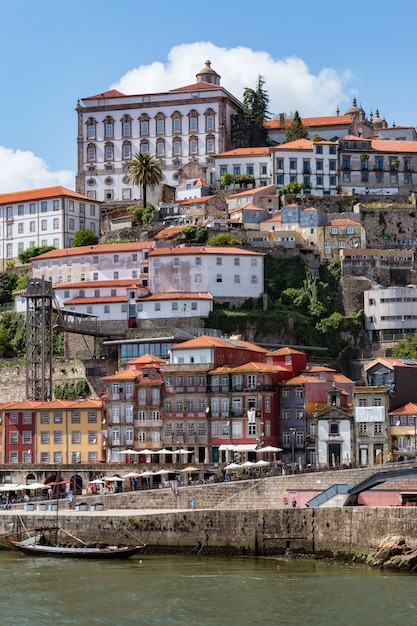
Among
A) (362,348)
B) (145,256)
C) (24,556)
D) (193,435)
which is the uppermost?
(145,256)

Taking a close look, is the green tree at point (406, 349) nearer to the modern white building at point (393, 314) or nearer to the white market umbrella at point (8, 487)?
the modern white building at point (393, 314)

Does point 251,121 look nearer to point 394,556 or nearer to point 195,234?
point 195,234

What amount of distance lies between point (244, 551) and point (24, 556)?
1050 centimetres

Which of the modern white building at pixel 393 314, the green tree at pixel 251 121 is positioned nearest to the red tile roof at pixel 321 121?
the green tree at pixel 251 121

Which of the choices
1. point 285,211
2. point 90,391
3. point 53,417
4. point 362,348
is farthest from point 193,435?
point 285,211

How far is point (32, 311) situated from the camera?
3639 inches

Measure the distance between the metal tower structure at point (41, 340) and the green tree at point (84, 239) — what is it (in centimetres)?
2434

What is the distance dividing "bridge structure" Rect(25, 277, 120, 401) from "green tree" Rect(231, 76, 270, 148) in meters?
41.8

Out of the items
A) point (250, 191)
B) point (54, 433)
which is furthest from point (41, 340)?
point (250, 191)

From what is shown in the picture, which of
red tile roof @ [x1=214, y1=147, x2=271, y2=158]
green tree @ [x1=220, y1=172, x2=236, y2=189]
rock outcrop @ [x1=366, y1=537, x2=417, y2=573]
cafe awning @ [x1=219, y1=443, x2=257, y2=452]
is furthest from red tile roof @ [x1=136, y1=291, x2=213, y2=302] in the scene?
rock outcrop @ [x1=366, y1=537, x2=417, y2=573]

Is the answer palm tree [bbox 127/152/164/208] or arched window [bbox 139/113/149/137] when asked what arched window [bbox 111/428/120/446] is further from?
arched window [bbox 139/113/149/137]

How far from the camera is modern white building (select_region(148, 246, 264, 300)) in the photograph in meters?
100

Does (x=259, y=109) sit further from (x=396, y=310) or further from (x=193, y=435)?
(x=193, y=435)

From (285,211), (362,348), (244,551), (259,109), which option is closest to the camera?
(244,551)
